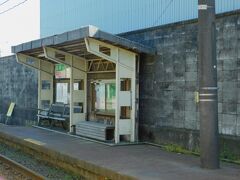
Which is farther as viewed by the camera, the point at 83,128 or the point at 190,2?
the point at 83,128

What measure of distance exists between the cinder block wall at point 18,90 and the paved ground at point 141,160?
6.89 meters

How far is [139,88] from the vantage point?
43.0ft

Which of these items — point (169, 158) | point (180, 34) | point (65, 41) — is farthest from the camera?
point (65, 41)

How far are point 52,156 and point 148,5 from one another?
5.09 metres

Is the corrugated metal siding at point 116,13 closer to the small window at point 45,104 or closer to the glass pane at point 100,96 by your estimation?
the glass pane at point 100,96

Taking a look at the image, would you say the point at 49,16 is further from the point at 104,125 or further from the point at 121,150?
the point at 121,150

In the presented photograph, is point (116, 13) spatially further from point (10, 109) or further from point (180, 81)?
point (10, 109)


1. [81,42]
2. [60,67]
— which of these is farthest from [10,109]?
[81,42]

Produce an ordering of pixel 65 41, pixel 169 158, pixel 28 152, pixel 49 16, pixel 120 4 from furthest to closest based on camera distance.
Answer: pixel 49 16, pixel 120 4, pixel 28 152, pixel 65 41, pixel 169 158

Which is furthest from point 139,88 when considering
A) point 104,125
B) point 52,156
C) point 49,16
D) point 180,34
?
point 49,16

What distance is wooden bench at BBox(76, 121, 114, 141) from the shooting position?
13176 millimetres

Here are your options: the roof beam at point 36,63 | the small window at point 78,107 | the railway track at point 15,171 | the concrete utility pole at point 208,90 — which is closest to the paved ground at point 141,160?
the concrete utility pole at point 208,90

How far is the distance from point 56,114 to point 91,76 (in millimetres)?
2629

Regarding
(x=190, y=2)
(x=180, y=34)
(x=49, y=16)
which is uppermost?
(x=49, y=16)
